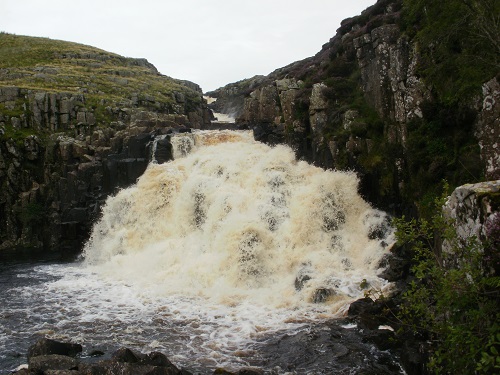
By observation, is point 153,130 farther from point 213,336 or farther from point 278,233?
point 213,336

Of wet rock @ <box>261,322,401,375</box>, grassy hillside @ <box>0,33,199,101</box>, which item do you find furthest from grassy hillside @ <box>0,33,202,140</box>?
wet rock @ <box>261,322,401,375</box>

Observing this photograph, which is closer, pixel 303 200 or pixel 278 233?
pixel 278 233

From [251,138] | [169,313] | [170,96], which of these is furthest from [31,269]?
[170,96]

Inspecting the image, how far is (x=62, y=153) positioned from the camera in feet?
148

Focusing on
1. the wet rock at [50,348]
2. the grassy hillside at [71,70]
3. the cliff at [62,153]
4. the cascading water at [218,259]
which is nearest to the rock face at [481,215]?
the cascading water at [218,259]

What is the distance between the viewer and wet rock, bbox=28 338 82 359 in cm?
1561

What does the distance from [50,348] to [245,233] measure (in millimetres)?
13754

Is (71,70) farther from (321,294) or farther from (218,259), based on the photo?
(321,294)

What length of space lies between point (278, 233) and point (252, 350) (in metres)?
11.2

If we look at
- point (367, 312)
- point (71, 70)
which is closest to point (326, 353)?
point (367, 312)

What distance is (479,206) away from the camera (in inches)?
405

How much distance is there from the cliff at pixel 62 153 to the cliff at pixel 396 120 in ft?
49.7

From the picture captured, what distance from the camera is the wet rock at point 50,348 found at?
51.2 feet

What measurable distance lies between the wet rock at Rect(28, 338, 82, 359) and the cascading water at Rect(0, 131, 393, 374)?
155cm
